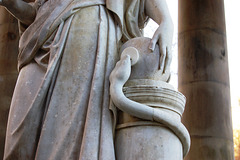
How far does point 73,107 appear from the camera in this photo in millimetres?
4355

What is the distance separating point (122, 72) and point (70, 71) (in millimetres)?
613

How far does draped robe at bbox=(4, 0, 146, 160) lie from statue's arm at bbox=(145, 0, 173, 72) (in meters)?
0.20

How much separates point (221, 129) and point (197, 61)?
70.4 inches

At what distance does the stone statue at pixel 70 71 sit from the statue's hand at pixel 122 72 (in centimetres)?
17

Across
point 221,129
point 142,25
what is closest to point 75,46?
point 142,25

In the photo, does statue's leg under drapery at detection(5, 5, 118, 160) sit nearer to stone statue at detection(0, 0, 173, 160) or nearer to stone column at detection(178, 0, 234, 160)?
stone statue at detection(0, 0, 173, 160)

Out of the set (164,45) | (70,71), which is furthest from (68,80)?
(164,45)

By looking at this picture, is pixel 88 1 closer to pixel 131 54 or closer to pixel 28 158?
pixel 131 54

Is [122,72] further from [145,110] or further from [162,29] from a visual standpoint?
[162,29]

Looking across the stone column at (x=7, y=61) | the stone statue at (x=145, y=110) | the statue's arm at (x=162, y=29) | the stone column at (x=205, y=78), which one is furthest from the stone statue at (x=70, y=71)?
the stone column at (x=205, y=78)

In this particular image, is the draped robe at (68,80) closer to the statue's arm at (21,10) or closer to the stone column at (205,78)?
the statue's arm at (21,10)

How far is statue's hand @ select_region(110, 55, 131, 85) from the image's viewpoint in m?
4.28

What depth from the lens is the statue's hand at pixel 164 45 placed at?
4504 millimetres

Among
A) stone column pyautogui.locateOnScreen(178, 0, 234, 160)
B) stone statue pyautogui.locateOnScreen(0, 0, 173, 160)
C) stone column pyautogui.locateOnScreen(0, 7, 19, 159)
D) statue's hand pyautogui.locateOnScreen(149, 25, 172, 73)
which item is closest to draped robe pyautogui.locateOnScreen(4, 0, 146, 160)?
stone statue pyautogui.locateOnScreen(0, 0, 173, 160)
